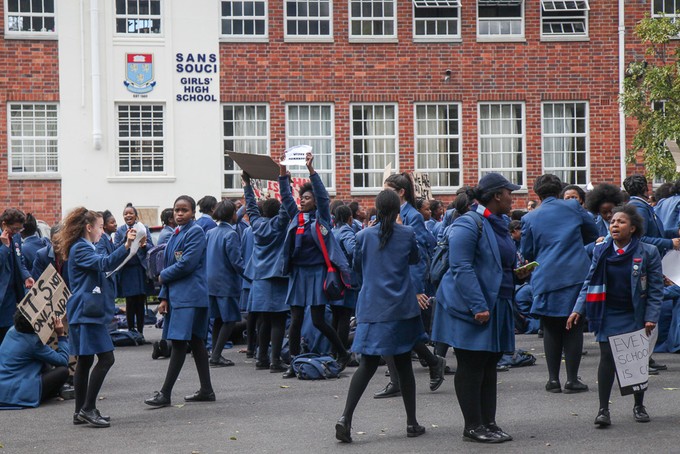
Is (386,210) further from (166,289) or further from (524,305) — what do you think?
(524,305)

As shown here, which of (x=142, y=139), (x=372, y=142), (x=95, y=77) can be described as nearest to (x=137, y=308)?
(x=142, y=139)

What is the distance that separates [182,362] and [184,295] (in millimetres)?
616

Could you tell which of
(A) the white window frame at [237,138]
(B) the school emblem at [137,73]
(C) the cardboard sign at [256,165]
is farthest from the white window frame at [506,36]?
(C) the cardboard sign at [256,165]

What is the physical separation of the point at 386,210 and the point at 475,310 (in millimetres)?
1134

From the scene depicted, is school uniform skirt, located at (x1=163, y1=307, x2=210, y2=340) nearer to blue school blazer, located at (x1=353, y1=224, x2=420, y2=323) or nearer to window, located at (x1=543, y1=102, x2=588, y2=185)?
blue school blazer, located at (x1=353, y1=224, x2=420, y2=323)

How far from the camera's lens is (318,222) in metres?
11.4

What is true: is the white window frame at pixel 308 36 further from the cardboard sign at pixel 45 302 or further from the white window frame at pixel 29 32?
the cardboard sign at pixel 45 302

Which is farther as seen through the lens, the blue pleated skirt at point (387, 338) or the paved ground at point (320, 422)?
the blue pleated skirt at point (387, 338)

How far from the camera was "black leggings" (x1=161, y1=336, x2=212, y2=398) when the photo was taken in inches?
384

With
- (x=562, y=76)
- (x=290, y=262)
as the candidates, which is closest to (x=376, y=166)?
(x=562, y=76)

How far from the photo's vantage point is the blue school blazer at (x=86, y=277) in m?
8.96

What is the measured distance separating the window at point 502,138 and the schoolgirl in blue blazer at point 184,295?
18.0m

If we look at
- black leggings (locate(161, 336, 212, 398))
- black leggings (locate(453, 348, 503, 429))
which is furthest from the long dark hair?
black leggings (locate(161, 336, 212, 398))

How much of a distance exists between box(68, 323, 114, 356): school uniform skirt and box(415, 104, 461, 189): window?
60.5 ft
